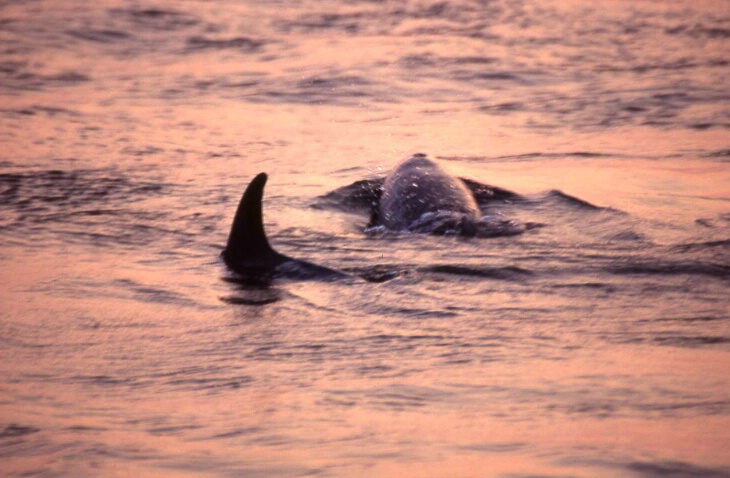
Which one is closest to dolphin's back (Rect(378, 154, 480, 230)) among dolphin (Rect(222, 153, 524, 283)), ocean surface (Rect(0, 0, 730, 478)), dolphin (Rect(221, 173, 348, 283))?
dolphin (Rect(222, 153, 524, 283))

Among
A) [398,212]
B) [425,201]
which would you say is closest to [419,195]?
[425,201]

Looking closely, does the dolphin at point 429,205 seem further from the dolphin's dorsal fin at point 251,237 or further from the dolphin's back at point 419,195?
the dolphin's dorsal fin at point 251,237

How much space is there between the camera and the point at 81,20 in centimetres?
1697

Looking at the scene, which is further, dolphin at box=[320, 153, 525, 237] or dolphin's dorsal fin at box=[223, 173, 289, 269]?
dolphin at box=[320, 153, 525, 237]

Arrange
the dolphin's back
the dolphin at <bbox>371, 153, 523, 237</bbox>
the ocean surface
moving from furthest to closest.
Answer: the dolphin's back < the dolphin at <bbox>371, 153, 523, 237</bbox> < the ocean surface

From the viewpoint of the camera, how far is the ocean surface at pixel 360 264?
482 cm

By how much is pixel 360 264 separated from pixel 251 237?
2.23 ft

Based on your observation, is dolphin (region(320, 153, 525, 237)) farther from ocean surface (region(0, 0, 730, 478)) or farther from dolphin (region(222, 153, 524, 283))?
ocean surface (region(0, 0, 730, 478))

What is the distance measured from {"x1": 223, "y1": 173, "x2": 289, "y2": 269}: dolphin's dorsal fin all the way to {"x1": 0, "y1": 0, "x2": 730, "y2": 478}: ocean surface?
0.19 meters

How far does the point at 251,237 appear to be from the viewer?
744 cm

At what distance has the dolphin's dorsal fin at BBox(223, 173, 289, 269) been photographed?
7.32 metres

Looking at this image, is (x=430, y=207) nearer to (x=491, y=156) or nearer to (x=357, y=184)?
(x=357, y=184)

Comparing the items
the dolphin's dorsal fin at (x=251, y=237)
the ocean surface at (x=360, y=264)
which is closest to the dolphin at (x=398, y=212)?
the dolphin's dorsal fin at (x=251, y=237)

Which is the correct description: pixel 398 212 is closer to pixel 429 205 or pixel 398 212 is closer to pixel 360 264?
pixel 429 205
